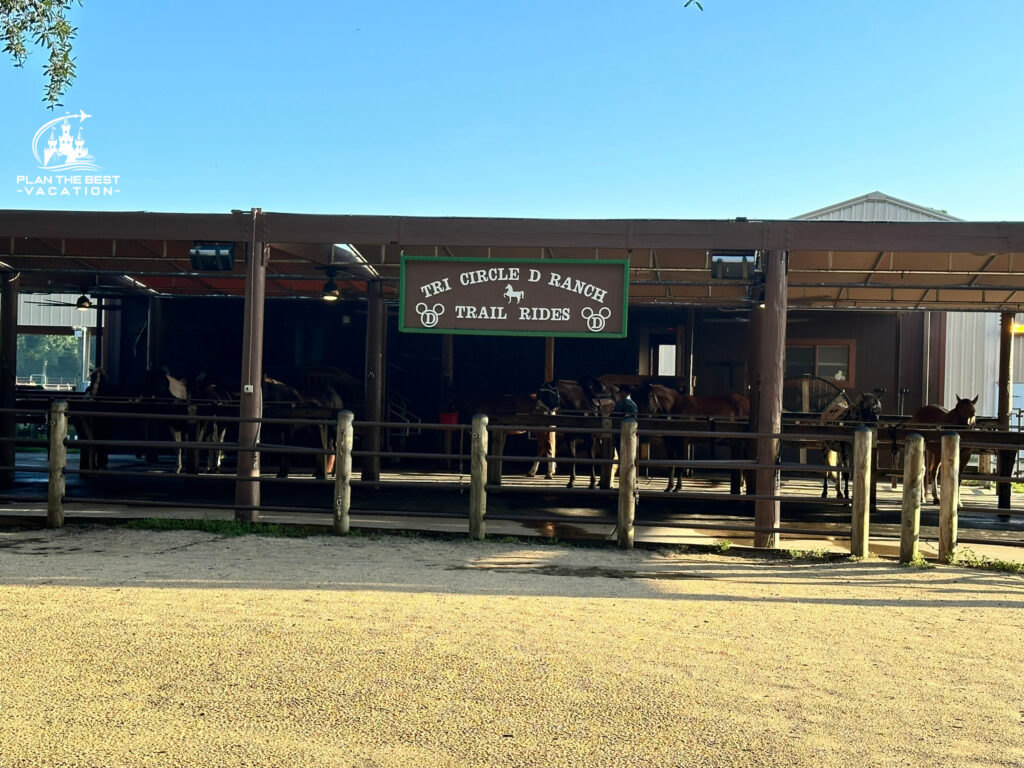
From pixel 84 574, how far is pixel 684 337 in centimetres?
1521

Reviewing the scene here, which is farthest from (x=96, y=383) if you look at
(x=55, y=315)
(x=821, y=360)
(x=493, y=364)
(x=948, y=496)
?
(x=55, y=315)

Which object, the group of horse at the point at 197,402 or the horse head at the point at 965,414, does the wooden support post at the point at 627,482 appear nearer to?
the group of horse at the point at 197,402

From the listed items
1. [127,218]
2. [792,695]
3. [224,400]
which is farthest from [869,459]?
[224,400]

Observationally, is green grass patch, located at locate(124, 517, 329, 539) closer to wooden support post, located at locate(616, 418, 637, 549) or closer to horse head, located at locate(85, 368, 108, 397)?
wooden support post, located at locate(616, 418, 637, 549)

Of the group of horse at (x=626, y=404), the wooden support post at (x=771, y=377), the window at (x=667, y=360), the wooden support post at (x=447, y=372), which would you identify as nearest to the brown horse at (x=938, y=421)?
the group of horse at (x=626, y=404)

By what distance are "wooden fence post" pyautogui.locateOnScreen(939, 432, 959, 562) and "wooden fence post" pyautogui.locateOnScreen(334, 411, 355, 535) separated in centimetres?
555

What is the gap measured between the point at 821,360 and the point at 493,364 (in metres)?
6.89

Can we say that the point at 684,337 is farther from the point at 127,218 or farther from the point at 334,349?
the point at 127,218

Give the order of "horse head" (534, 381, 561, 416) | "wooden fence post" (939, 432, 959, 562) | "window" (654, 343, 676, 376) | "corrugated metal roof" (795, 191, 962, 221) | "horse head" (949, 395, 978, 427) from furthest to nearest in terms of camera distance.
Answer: "corrugated metal roof" (795, 191, 962, 221) < "window" (654, 343, 676, 376) < "horse head" (534, 381, 561, 416) < "horse head" (949, 395, 978, 427) < "wooden fence post" (939, 432, 959, 562)

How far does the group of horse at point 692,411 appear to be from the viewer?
14.9 m

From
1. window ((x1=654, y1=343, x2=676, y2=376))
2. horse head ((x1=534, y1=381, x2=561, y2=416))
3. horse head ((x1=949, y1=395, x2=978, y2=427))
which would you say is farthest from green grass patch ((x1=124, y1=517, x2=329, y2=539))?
window ((x1=654, y1=343, x2=676, y2=376))

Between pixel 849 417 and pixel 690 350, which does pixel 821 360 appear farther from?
pixel 849 417

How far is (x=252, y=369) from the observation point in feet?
36.0

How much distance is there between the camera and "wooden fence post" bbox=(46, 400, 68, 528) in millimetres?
10055
